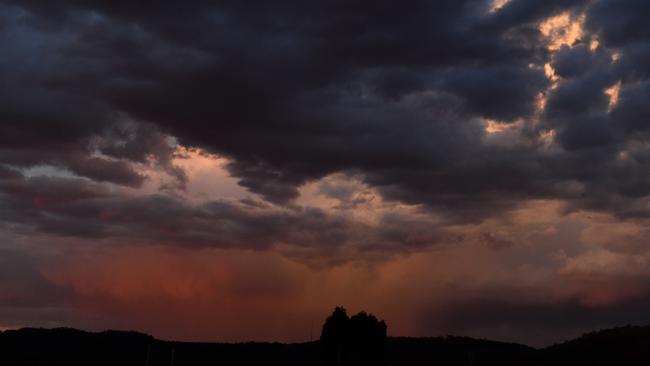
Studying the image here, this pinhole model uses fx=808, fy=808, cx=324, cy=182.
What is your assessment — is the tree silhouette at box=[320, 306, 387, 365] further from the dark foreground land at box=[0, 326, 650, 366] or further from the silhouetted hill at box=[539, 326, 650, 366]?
the silhouetted hill at box=[539, 326, 650, 366]

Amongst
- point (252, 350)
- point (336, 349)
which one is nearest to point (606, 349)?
point (336, 349)

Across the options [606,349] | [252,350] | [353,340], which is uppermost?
[252,350]

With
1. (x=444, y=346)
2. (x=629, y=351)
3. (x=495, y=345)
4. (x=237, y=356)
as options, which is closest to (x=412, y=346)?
(x=444, y=346)

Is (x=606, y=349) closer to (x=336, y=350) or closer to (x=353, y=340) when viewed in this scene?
(x=353, y=340)

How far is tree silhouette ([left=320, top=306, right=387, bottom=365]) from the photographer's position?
97.2m

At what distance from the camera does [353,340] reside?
9738cm

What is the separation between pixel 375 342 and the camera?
9788 cm

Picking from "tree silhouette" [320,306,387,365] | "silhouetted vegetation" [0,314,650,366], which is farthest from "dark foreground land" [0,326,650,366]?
"tree silhouette" [320,306,387,365]

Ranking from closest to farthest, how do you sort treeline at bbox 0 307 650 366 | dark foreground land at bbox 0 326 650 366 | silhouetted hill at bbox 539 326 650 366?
silhouetted hill at bbox 539 326 650 366
treeline at bbox 0 307 650 366
dark foreground land at bbox 0 326 650 366

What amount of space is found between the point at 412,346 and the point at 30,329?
81720mm

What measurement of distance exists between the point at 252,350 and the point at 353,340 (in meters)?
57.6

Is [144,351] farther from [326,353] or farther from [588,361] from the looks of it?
[588,361]

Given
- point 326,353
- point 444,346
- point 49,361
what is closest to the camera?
point 326,353

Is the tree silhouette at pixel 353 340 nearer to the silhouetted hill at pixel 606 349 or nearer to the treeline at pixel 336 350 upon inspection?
the treeline at pixel 336 350
